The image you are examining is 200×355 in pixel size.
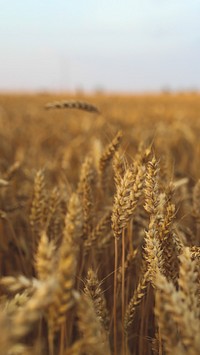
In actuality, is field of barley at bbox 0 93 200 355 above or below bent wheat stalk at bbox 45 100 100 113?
below

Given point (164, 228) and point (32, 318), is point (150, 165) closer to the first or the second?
point (164, 228)

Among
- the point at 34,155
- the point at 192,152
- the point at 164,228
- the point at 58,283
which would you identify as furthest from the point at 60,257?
the point at 192,152

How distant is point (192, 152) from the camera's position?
308 cm

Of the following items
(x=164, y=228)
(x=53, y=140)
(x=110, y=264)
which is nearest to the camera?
(x=164, y=228)

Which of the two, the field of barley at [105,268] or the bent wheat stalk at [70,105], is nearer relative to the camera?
the field of barley at [105,268]

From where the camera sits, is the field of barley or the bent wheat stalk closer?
the field of barley

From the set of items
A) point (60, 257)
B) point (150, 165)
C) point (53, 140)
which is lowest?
point (60, 257)

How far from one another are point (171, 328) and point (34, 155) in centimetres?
234

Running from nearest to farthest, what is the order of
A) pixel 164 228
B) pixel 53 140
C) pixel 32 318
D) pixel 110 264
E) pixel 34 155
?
1. pixel 32 318
2. pixel 164 228
3. pixel 110 264
4. pixel 34 155
5. pixel 53 140

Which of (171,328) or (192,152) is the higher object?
(192,152)

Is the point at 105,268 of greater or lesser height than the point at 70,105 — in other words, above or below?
below

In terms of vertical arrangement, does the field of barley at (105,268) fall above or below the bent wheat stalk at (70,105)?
below

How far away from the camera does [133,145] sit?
10.6ft

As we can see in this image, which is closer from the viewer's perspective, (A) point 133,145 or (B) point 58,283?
(B) point 58,283
